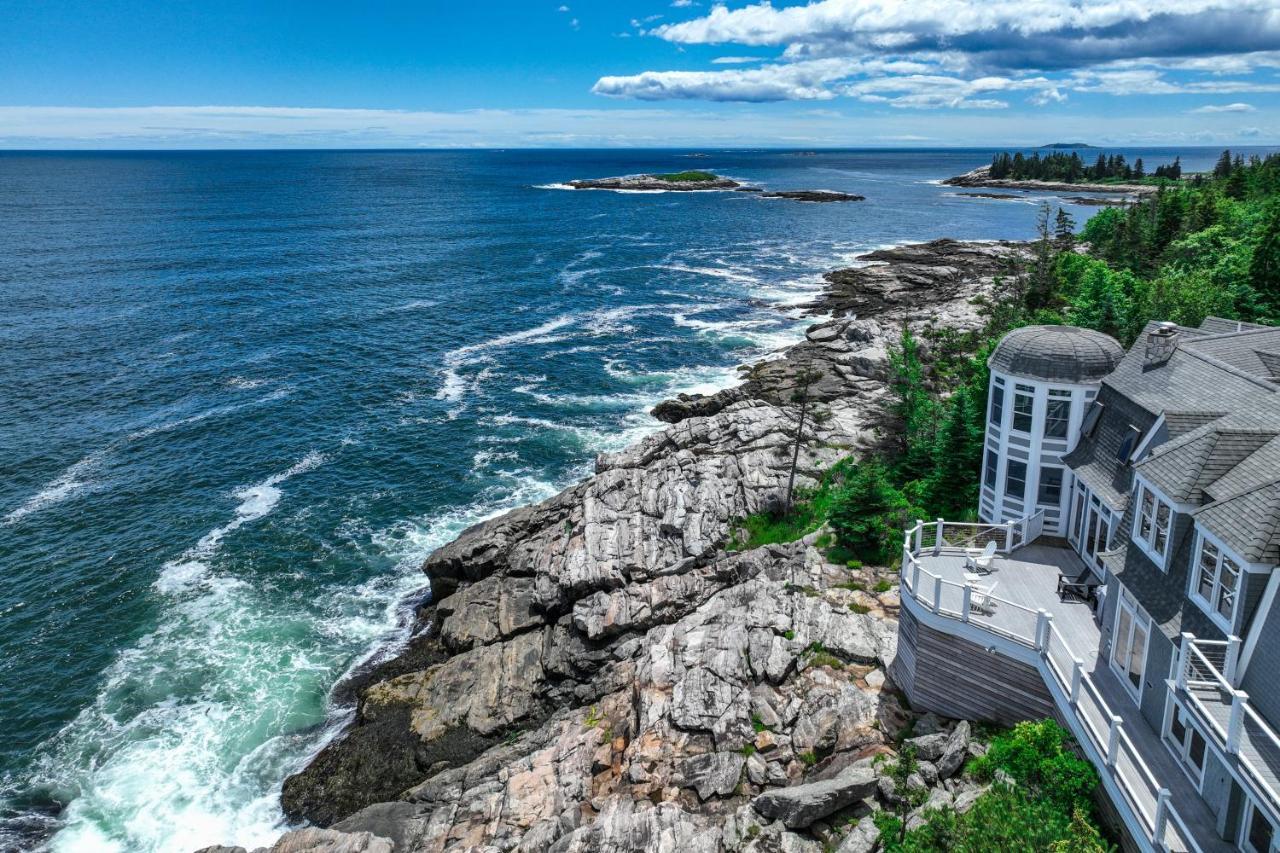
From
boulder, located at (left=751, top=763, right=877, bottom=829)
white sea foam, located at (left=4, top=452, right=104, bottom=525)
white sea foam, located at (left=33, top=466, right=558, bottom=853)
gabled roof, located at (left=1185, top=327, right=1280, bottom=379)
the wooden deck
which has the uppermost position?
gabled roof, located at (left=1185, top=327, right=1280, bottom=379)

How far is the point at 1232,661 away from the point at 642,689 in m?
19.6

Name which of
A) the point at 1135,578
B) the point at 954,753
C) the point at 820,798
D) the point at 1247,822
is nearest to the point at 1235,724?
the point at 1247,822

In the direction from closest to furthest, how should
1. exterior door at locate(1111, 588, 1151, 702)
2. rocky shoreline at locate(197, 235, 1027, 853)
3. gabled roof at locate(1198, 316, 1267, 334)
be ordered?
1. exterior door at locate(1111, 588, 1151, 702)
2. rocky shoreline at locate(197, 235, 1027, 853)
3. gabled roof at locate(1198, 316, 1267, 334)

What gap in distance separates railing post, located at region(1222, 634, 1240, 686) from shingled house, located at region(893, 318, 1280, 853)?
5cm

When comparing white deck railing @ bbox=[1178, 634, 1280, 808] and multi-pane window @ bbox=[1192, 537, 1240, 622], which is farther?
multi-pane window @ bbox=[1192, 537, 1240, 622]

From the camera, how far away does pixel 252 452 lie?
59.1 m

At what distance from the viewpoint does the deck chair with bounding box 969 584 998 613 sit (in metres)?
22.0

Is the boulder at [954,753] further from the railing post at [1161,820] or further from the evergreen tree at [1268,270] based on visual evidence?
the evergreen tree at [1268,270]

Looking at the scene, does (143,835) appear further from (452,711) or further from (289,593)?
(289,593)

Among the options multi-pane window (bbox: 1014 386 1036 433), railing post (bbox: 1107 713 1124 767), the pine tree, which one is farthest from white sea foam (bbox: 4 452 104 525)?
the pine tree

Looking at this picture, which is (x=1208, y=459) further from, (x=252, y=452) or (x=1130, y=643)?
(x=252, y=452)

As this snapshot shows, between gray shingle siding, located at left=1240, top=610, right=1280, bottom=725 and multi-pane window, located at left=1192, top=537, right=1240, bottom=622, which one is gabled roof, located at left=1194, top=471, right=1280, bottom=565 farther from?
gray shingle siding, located at left=1240, top=610, right=1280, bottom=725

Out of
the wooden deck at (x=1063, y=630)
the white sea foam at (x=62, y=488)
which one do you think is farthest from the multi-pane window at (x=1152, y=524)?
the white sea foam at (x=62, y=488)

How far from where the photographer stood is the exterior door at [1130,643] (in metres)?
19.0
